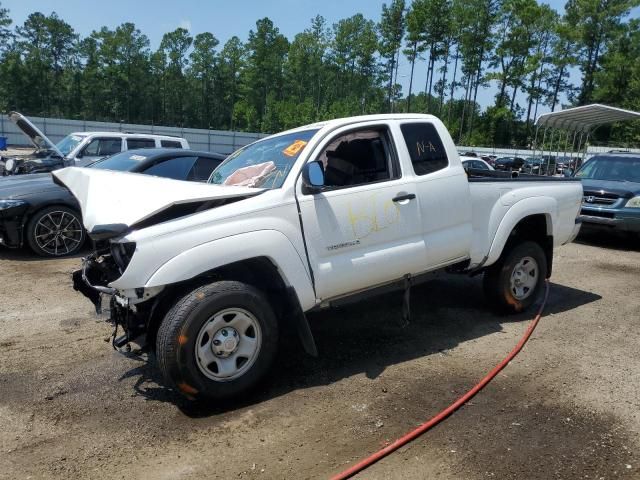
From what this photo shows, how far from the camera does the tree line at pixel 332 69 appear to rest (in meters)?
56.2

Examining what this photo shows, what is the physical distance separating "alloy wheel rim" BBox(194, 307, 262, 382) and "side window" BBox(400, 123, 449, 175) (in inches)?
80.3

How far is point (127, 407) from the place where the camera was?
12.0 ft

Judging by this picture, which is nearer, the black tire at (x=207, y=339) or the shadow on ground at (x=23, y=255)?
the black tire at (x=207, y=339)

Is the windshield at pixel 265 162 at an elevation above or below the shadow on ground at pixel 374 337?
above

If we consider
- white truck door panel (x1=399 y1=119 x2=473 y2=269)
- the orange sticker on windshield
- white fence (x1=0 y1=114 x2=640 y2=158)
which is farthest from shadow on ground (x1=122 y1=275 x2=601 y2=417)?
white fence (x1=0 y1=114 x2=640 y2=158)

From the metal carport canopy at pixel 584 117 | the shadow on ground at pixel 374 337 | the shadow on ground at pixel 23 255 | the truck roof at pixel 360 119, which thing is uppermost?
the metal carport canopy at pixel 584 117

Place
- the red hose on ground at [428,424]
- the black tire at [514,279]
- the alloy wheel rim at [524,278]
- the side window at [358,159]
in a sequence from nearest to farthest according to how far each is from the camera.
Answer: the red hose on ground at [428,424]
the side window at [358,159]
the black tire at [514,279]
the alloy wheel rim at [524,278]

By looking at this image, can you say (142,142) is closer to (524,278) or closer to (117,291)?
(524,278)

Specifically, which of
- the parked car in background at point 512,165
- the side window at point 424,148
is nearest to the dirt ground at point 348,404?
the side window at point 424,148

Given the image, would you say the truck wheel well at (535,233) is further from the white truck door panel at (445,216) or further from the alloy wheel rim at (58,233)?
the alloy wheel rim at (58,233)

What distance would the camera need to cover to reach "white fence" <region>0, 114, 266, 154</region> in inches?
1603

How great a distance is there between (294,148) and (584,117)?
13.6 meters

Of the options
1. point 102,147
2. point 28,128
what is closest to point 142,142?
point 102,147

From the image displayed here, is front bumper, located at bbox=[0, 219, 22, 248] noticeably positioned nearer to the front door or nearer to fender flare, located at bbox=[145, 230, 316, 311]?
fender flare, located at bbox=[145, 230, 316, 311]
